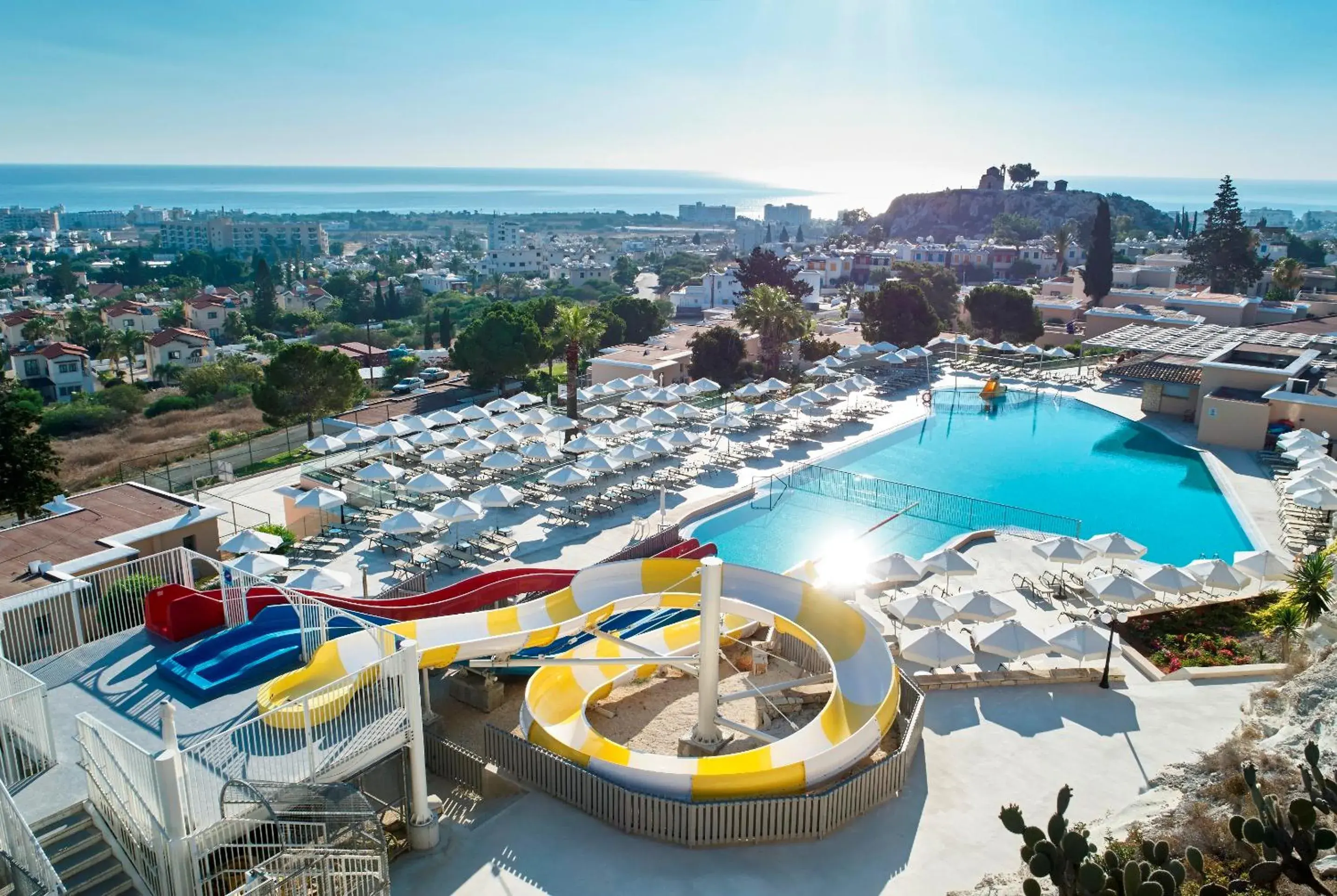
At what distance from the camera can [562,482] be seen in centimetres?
2564

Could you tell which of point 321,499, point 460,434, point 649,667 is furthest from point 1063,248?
point 649,667

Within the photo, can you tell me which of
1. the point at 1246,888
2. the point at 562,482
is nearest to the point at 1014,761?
the point at 1246,888

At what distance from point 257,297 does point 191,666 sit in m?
88.2

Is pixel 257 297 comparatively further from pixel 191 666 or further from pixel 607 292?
pixel 191 666

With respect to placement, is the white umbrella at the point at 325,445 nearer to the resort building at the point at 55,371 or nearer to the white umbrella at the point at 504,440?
the white umbrella at the point at 504,440

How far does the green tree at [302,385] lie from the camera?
3472 centimetres

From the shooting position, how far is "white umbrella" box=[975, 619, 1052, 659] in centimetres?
1595

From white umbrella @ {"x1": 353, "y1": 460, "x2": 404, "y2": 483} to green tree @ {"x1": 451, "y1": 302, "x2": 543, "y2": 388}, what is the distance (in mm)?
15510

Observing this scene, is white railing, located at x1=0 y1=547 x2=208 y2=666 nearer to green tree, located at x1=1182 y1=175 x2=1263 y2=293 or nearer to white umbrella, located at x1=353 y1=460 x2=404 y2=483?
white umbrella, located at x1=353 y1=460 x2=404 y2=483

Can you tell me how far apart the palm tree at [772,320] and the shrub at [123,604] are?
33219 millimetres

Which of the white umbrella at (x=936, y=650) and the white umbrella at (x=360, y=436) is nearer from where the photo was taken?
the white umbrella at (x=936, y=650)

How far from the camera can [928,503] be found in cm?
2731

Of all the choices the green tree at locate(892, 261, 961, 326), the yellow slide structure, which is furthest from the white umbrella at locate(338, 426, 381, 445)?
the green tree at locate(892, 261, 961, 326)

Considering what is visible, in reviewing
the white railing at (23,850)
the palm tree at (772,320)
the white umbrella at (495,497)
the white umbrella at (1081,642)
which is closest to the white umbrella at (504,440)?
the white umbrella at (495,497)
